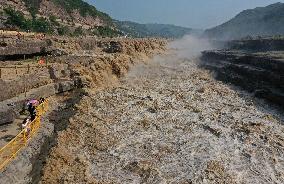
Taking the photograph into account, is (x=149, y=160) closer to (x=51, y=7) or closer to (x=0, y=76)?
(x=0, y=76)

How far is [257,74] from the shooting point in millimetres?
35938

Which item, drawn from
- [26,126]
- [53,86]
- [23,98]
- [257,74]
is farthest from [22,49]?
[257,74]

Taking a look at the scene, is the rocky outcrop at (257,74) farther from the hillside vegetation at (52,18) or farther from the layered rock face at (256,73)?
the hillside vegetation at (52,18)

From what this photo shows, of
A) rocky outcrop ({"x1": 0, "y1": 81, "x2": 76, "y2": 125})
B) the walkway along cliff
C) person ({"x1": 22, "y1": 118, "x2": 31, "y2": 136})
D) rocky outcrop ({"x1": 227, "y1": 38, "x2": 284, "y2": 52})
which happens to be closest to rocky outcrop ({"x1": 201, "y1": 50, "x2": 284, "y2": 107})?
the walkway along cliff

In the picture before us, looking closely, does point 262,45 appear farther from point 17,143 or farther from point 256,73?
point 17,143

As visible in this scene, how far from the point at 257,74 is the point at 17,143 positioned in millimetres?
23504

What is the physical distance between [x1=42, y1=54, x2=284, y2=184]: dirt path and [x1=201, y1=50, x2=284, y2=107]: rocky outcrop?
1.79 m

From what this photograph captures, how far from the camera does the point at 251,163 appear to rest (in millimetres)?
19047

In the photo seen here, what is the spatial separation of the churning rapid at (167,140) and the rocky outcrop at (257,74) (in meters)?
1.28

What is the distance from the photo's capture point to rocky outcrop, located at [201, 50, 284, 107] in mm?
31697

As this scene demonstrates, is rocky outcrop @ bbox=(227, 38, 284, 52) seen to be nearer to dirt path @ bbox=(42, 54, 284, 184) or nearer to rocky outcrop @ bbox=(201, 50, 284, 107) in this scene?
rocky outcrop @ bbox=(201, 50, 284, 107)

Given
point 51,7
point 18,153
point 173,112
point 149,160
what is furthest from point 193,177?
point 51,7

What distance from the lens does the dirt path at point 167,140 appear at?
17562 mm

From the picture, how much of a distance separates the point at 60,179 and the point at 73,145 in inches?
136
